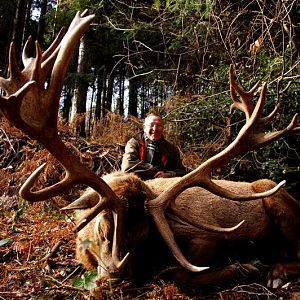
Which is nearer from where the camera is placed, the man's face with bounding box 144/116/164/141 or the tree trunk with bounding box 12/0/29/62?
the man's face with bounding box 144/116/164/141

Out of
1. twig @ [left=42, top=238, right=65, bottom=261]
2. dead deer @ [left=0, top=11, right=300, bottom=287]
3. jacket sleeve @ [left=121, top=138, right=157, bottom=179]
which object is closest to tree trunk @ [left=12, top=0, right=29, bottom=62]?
jacket sleeve @ [left=121, top=138, right=157, bottom=179]

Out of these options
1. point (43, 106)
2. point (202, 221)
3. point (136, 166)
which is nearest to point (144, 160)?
point (136, 166)

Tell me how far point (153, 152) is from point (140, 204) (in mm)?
2183

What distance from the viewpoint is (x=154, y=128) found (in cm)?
619

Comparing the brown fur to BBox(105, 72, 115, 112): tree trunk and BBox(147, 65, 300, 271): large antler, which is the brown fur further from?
BBox(105, 72, 115, 112): tree trunk

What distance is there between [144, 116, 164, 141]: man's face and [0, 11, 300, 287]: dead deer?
4.21ft

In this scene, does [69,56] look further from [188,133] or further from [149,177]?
[188,133]

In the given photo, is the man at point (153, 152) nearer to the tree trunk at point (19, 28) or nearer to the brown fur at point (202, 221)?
the brown fur at point (202, 221)

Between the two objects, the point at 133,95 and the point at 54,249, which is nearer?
the point at 54,249

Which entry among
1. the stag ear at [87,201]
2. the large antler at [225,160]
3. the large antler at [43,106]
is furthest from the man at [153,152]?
the large antler at [43,106]

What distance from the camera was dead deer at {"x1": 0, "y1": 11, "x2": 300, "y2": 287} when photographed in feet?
11.7

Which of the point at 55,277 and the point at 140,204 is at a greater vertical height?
the point at 140,204

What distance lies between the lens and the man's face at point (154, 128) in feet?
20.3

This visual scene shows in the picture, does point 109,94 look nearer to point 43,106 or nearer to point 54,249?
point 54,249
